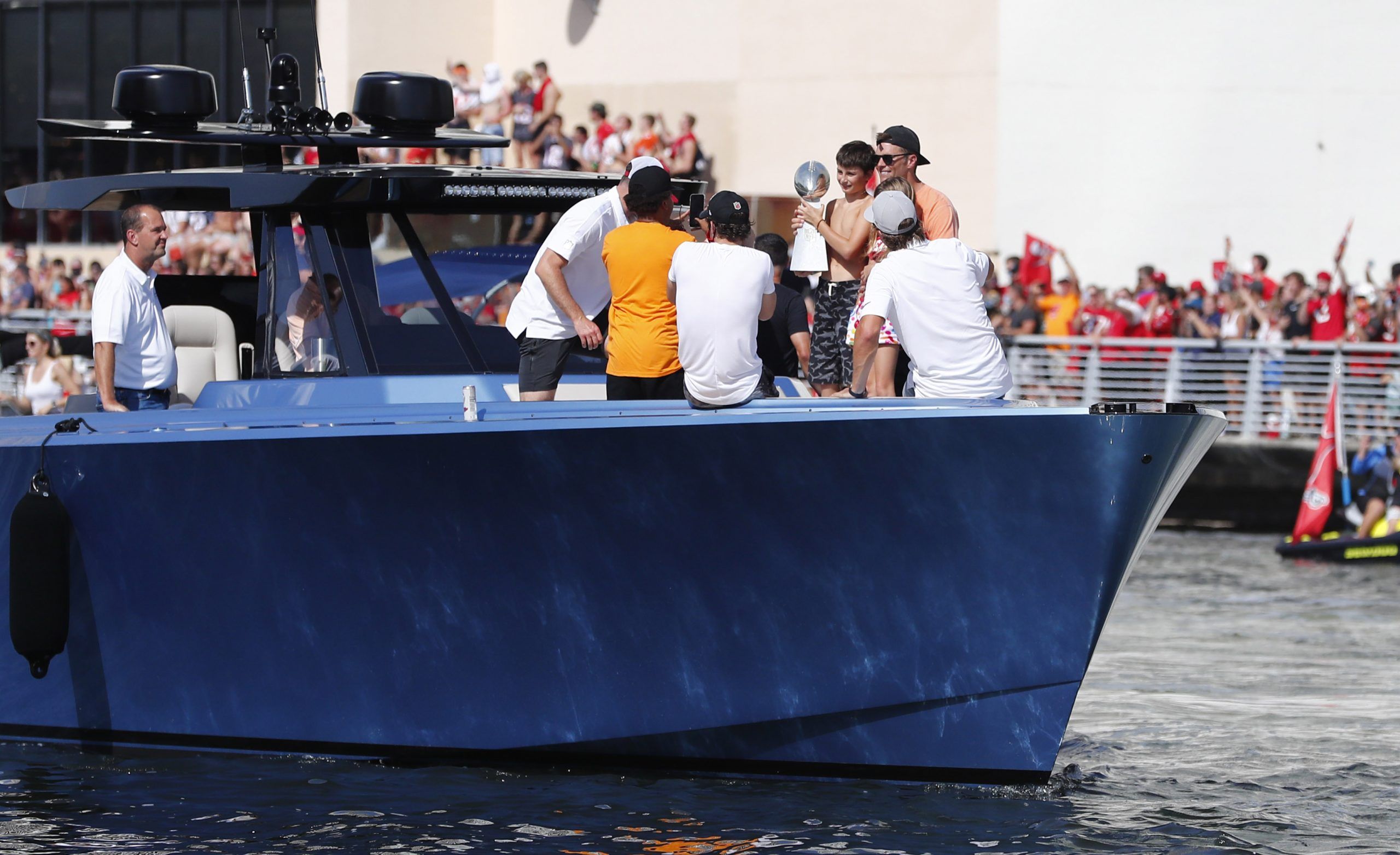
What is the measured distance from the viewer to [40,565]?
7.33m

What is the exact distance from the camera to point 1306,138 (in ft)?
74.2

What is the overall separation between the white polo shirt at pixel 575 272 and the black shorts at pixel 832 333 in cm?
102

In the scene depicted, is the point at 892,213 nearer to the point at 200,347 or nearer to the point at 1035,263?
the point at 200,347

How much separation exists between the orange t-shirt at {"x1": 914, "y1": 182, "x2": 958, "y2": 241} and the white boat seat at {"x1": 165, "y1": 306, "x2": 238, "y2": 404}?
3096 millimetres

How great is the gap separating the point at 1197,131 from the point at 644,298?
56.1 feet

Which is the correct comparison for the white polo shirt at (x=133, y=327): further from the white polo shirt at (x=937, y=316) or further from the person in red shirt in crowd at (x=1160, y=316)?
the person in red shirt in crowd at (x=1160, y=316)

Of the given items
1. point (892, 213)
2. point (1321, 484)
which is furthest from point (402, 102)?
point (1321, 484)

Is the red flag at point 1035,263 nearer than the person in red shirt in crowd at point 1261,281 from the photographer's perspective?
No

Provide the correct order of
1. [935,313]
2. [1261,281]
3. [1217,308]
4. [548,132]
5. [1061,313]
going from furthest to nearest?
[548,132] < [1061,313] < [1261,281] < [1217,308] < [935,313]

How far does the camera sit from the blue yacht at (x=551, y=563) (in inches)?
265

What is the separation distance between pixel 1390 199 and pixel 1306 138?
3.83ft

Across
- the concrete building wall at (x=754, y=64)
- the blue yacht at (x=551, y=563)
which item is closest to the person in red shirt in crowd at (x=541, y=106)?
the concrete building wall at (x=754, y=64)

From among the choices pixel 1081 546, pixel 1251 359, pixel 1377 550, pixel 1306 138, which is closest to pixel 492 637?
pixel 1081 546

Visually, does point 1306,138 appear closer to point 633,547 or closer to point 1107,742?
point 1107,742
